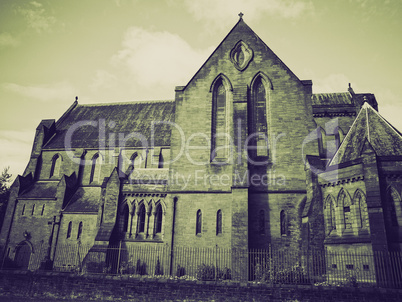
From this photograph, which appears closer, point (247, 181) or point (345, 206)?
point (345, 206)

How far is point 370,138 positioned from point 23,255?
28.1 meters

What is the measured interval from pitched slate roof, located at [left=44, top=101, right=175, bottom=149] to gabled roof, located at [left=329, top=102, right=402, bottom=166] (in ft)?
51.1

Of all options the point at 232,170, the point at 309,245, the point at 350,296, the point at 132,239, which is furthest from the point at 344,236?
the point at 132,239

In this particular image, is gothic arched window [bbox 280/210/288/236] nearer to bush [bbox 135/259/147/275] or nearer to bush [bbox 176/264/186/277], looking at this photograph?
bush [bbox 176/264/186/277]

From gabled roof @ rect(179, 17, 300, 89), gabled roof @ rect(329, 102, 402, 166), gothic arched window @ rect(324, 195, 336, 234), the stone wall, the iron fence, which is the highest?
gabled roof @ rect(179, 17, 300, 89)

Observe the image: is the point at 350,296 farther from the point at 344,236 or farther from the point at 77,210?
the point at 77,210

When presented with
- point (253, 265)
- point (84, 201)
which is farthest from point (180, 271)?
point (84, 201)

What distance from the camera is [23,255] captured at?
2650 centimetres

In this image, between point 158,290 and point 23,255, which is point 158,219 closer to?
point 158,290

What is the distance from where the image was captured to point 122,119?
106 feet

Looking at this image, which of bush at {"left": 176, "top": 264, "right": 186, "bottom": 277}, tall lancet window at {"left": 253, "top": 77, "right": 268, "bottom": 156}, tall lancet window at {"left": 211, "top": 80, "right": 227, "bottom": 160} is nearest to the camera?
bush at {"left": 176, "top": 264, "right": 186, "bottom": 277}

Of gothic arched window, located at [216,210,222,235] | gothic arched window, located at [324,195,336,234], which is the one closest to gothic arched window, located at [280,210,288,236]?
gothic arched window, located at [324,195,336,234]

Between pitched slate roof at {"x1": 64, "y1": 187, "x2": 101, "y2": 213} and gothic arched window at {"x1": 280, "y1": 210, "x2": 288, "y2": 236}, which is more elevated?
pitched slate roof at {"x1": 64, "y1": 187, "x2": 101, "y2": 213}

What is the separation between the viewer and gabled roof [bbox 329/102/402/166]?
16781 millimetres
